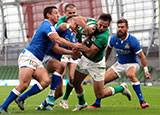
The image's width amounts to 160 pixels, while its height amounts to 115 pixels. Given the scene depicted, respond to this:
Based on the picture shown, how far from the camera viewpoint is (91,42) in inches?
285

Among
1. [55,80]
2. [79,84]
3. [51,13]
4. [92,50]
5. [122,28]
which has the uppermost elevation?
[51,13]

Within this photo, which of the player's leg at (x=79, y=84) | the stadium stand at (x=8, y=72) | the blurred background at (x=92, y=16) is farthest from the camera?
the stadium stand at (x=8, y=72)

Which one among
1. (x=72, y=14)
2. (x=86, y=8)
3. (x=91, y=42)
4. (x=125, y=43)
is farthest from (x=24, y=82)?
(x=86, y=8)

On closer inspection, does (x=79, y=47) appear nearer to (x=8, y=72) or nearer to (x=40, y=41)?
(x=40, y=41)

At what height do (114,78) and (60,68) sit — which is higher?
(60,68)

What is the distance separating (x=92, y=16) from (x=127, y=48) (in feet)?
97.5

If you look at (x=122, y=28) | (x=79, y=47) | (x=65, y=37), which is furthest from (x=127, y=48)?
(x=79, y=47)

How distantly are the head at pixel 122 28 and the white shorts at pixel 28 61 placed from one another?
288 centimetres

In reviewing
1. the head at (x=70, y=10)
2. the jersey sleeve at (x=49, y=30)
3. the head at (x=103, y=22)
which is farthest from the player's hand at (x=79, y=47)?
the head at (x=70, y=10)

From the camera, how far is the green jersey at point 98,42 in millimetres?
7027

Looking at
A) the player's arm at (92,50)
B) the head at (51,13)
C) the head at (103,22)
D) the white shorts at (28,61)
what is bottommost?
the white shorts at (28,61)

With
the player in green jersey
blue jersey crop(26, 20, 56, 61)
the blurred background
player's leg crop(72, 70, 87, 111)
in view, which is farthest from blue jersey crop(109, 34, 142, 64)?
the blurred background

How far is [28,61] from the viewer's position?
6703mm

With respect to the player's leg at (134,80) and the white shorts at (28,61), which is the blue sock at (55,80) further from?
the player's leg at (134,80)
